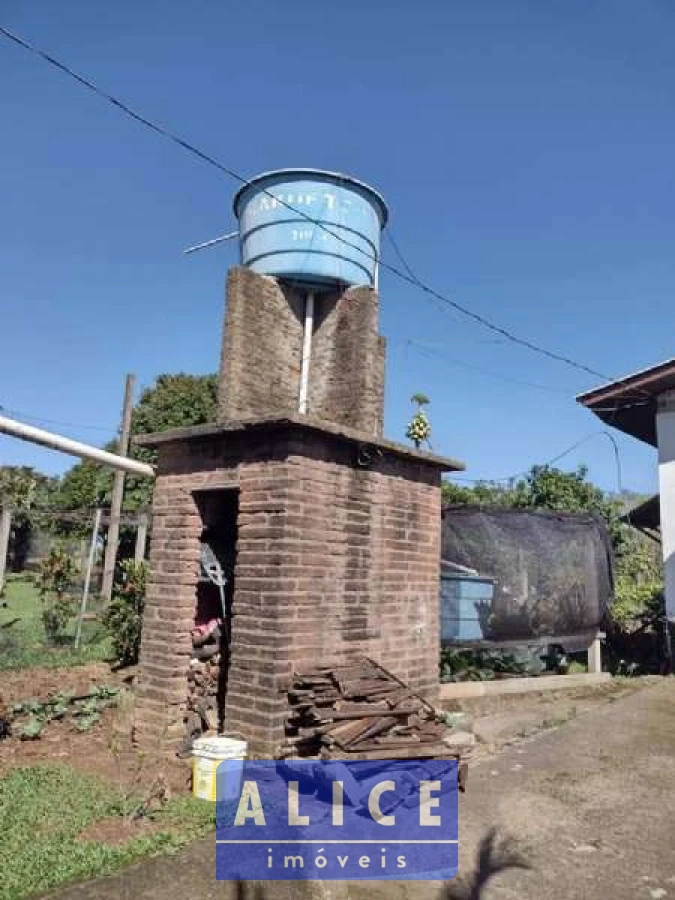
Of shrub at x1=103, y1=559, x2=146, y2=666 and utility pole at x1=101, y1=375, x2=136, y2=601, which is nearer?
shrub at x1=103, y1=559, x2=146, y2=666

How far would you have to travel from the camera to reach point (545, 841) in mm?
3943

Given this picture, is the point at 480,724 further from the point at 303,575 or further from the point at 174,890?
the point at 174,890

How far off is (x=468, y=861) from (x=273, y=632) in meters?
1.85

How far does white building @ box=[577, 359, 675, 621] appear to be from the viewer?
1063 cm

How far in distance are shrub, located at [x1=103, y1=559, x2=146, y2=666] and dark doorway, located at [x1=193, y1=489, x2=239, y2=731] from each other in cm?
296

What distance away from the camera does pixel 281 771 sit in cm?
445

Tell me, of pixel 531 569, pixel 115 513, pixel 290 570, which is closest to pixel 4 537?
pixel 115 513

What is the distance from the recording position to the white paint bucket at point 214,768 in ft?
14.0

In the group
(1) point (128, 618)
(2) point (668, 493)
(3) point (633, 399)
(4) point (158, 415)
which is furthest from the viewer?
(4) point (158, 415)

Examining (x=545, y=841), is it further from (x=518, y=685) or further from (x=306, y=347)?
(x=306, y=347)

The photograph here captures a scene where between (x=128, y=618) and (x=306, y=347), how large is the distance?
4.42 metres

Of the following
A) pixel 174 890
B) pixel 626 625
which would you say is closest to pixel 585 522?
pixel 626 625

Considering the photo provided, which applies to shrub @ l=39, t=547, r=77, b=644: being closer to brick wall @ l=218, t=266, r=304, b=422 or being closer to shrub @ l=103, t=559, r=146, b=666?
shrub @ l=103, t=559, r=146, b=666

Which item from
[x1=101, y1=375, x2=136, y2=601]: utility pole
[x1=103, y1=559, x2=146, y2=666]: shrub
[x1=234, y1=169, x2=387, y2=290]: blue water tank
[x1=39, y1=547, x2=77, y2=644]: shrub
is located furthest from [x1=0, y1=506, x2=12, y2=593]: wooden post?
[x1=234, y1=169, x2=387, y2=290]: blue water tank
